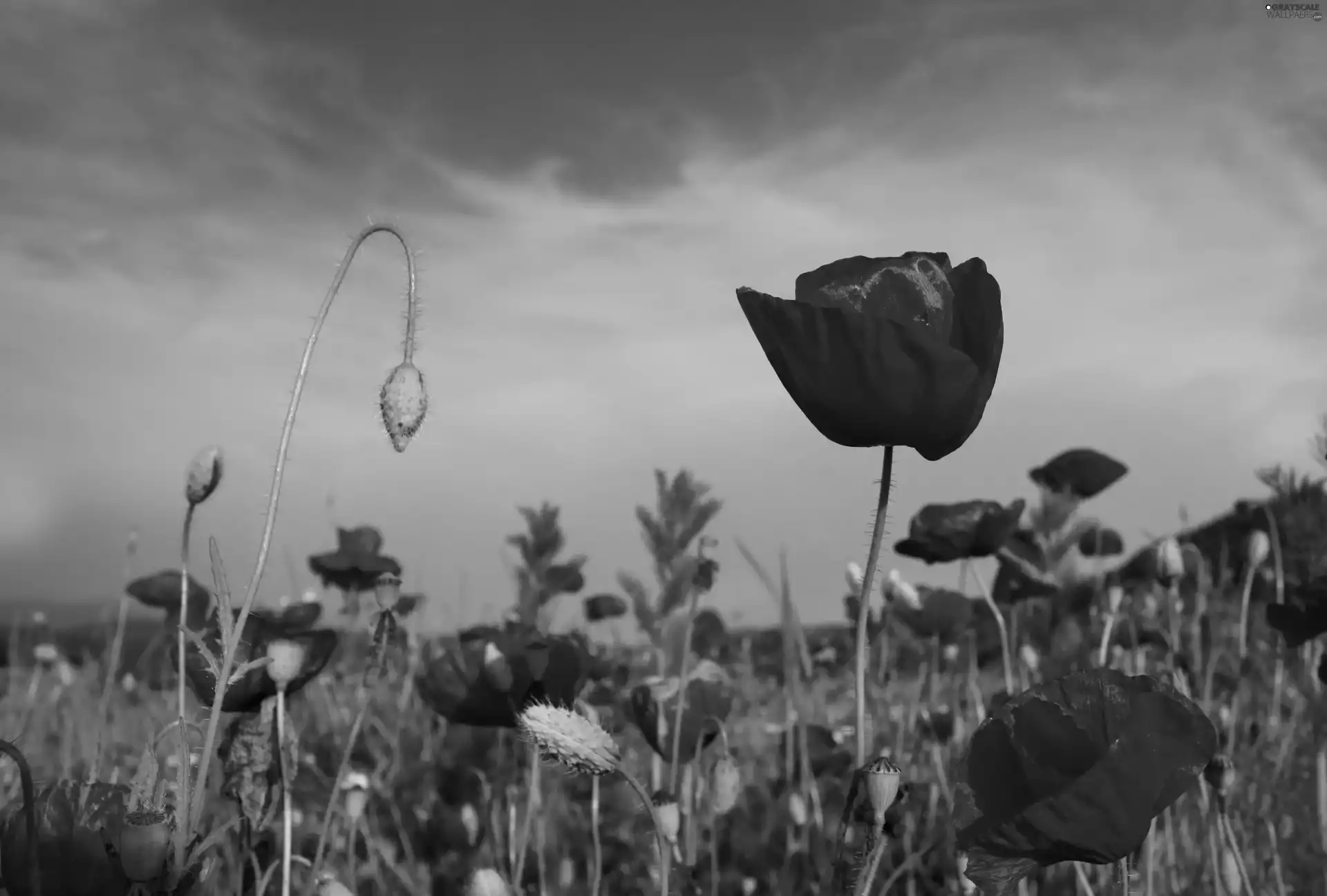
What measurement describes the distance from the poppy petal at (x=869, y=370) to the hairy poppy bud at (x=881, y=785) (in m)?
0.36

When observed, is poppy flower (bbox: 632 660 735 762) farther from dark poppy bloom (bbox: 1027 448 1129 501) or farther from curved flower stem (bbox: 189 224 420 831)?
dark poppy bloom (bbox: 1027 448 1129 501)

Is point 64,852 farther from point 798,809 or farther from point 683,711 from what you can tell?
point 798,809

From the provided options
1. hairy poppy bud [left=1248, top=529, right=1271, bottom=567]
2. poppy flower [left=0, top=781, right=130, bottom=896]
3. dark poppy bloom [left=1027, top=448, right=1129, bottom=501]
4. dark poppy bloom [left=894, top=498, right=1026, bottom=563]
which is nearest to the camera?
poppy flower [left=0, top=781, right=130, bottom=896]

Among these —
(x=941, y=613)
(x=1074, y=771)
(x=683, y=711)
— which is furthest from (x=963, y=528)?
(x=1074, y=771)

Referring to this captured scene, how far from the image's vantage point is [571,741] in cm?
145

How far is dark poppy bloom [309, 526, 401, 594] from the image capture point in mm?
3653

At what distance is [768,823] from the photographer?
3549 mm

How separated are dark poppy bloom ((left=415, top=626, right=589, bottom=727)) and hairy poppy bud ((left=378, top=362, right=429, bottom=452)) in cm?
80

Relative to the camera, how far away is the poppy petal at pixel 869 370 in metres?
1.27

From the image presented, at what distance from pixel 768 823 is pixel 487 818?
2.76 ft

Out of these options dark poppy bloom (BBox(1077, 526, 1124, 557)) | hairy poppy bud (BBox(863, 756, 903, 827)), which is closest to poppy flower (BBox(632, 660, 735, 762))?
hairy poppy bud (BBox(863, 756, 903, 827))

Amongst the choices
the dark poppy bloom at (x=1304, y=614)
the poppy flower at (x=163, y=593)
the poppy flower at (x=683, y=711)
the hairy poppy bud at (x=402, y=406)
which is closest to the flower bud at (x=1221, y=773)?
the dark poppy bloom at (x=1304, y=614)

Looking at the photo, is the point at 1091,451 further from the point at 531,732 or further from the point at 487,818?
the point at 531,732

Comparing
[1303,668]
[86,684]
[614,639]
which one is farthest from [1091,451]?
[86,684]
